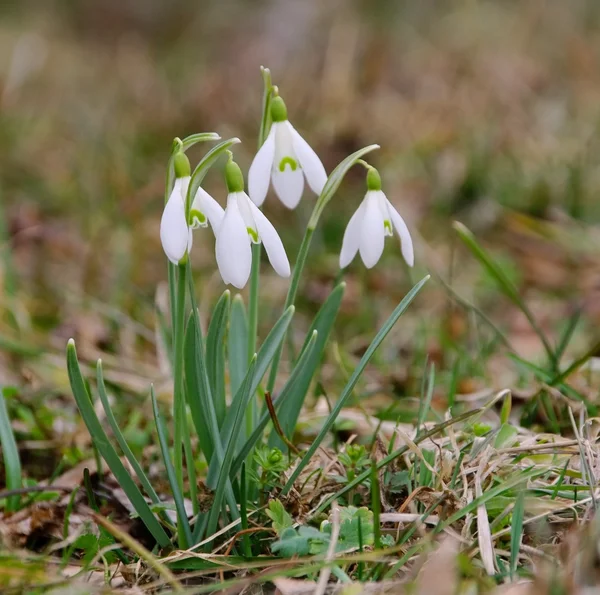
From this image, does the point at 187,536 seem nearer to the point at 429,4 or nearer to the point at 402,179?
the point at 402,179

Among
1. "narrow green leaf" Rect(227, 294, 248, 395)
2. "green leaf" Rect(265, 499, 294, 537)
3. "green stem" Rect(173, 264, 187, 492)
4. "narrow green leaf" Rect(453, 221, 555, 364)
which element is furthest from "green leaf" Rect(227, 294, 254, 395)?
"narrow green leaf" Rect(453, 221, 555, 364)

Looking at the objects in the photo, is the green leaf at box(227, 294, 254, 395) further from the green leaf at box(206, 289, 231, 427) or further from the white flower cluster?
the white flower cluster

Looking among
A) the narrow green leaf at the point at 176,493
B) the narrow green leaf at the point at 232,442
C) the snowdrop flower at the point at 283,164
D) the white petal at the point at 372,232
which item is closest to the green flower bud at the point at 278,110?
the snowdrop flower at the point at 283,164

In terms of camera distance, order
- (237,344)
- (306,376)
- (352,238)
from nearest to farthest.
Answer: (352,238) < (306,376) < (237,344)

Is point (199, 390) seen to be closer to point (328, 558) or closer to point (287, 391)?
point (287, 391)

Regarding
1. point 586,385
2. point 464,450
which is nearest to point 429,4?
point 586,385

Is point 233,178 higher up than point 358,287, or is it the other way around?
point 233,178

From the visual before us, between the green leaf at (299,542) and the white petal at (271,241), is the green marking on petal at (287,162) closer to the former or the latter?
the white petal at (271,241)

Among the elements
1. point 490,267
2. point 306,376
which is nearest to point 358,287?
point 490,267
